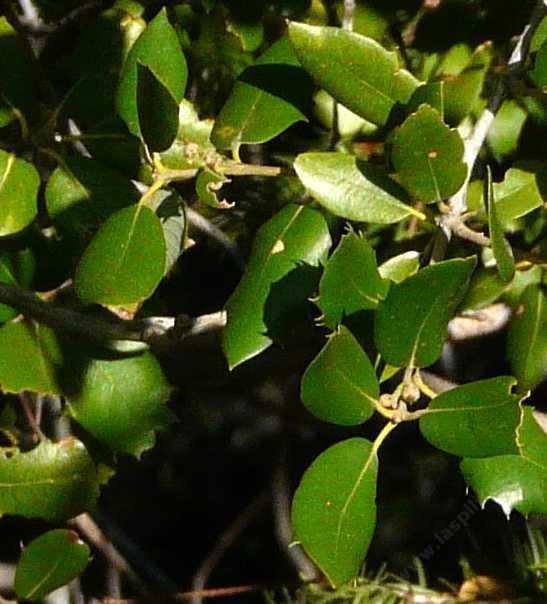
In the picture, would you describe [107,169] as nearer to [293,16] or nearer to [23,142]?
[23,142]

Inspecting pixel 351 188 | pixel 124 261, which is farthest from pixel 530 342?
pixel 124 261

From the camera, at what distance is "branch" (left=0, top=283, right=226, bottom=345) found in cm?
100

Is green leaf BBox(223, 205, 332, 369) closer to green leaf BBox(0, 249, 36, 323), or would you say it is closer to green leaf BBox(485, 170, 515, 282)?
green leaf BBox(485, 170, 515, 282)

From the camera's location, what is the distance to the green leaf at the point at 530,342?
1.08m

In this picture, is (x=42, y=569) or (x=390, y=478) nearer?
(x=42, y=569)

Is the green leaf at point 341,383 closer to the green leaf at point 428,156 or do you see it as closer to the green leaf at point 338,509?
the green leaf at point 338,509

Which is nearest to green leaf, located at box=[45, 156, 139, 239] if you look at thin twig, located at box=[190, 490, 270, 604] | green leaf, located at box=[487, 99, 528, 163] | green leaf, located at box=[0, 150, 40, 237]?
green leaf, located at box=[0, 150, 40, 237]

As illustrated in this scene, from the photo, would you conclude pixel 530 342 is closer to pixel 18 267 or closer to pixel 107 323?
pixel 107 323

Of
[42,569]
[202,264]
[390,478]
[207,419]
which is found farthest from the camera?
[207,419]

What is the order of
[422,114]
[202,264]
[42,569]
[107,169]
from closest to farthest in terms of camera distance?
1. [422,114]
2. [107,169]
3. [42,569]
4. [202,264]

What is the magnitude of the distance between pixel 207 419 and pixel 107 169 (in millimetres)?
789

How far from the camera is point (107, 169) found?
103 centimetres

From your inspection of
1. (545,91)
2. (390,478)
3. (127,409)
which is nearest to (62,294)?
(127,409)

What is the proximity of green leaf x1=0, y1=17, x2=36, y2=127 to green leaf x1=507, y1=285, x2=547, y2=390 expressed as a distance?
479 mm
